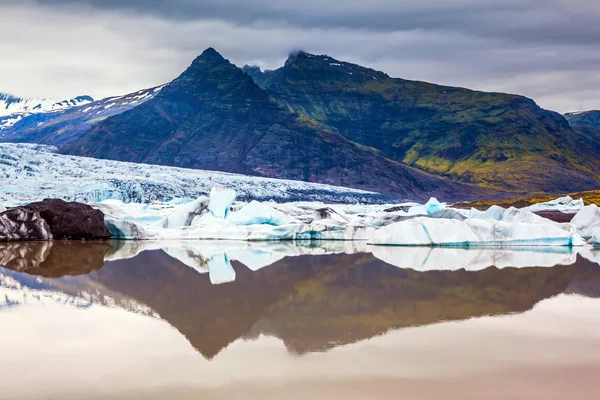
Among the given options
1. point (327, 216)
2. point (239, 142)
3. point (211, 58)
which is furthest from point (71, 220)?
point (211, 58)

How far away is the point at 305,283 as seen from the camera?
36.7ft

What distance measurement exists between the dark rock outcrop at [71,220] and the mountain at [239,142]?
96132mm

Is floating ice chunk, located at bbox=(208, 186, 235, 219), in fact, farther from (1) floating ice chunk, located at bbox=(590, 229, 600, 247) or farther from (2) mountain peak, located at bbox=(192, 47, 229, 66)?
(2) mountain peak, located at bbox=(192, 47, 229, 66)

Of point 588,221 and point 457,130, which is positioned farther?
point 457,130

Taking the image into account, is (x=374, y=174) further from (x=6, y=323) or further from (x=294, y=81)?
(x=6, y=323)

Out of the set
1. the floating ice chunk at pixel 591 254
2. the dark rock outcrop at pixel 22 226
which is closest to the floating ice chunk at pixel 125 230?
the dark rock outcrop at pixel 22 226

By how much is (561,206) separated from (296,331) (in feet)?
136

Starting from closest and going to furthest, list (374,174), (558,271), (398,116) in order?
(558,271), (374,174), (398,116)

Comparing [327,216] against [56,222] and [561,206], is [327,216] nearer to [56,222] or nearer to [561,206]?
[56,222]

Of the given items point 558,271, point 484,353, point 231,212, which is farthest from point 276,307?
point 231,212

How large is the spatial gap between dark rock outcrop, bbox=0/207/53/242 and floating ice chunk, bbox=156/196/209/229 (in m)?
4.64

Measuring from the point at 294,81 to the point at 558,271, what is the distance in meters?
187

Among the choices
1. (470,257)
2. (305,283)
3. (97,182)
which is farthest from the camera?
(97,182)

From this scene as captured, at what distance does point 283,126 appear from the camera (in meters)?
132
